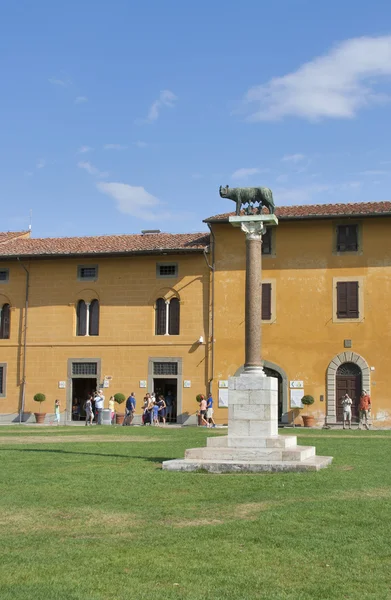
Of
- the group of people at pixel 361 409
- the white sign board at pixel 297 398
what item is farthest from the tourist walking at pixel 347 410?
the white sign board at pixel 297 398

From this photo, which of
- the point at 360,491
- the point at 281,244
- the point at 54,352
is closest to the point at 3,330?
the point at 54,352

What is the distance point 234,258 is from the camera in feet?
113

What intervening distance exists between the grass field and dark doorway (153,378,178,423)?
21.2m

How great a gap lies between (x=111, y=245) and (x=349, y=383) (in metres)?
12.3

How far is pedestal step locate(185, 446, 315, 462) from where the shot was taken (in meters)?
14.6

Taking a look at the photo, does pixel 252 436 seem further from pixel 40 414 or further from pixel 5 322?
pixel 5 322

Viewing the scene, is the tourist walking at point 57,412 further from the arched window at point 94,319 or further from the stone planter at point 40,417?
the arched window at point 94,319

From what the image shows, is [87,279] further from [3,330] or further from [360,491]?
[360,491]

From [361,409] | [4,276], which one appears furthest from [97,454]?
[4,276]

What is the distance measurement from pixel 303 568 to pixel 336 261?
27202 millimetres

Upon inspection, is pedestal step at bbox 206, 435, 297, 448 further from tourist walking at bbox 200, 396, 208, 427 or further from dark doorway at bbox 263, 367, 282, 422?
dark doorway at bbox 263, 367, 282, 422

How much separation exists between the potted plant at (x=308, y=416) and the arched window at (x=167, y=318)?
642 centimetres

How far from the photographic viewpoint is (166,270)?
35.4m

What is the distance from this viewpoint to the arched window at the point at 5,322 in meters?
37.1
